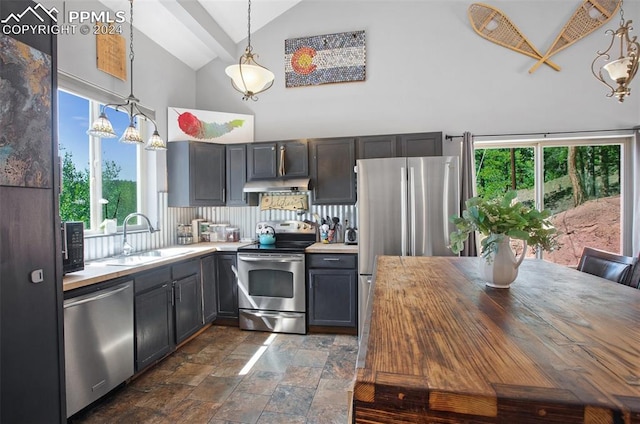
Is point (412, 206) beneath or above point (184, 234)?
above

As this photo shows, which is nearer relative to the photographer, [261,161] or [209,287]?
[209,287]

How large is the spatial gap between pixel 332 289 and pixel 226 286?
1.19 metres

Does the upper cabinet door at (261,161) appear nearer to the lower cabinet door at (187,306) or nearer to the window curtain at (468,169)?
the lower cabinet door at (187,306)

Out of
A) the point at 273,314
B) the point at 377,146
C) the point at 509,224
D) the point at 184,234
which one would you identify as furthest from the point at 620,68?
the point at 184,234

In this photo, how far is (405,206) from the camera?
9.95 feet

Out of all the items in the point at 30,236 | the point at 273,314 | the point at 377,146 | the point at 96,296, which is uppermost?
the point at 377,146

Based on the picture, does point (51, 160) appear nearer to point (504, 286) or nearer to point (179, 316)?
point (179, 316)

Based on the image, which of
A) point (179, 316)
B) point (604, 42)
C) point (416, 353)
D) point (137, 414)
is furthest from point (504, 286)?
point (604, 42)

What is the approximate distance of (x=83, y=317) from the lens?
1.92 metres

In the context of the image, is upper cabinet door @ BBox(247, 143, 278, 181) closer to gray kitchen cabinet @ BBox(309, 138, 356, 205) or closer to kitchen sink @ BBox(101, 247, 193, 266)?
gray kitchen cabinet @ BBox(309, 138, 356, 205)

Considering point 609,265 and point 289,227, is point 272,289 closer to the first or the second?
point 289,227

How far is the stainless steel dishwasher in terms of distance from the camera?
72.5 inches

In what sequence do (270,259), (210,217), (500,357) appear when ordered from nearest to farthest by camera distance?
(500,357) < (270,259) < (210,217)

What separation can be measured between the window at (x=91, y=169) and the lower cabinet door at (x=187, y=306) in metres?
0.90
